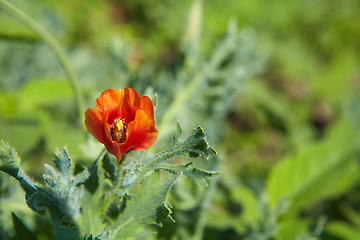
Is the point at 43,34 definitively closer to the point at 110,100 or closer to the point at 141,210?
the point at 110,100

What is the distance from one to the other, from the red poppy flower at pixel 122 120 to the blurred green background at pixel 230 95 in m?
0.21

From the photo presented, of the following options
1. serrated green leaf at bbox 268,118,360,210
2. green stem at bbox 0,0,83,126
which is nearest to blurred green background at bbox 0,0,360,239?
serrated green leaf at bbox 268,118,360,210

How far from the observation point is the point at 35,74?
2119 millimetres

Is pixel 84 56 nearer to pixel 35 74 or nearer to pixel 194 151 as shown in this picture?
pixel 35 74

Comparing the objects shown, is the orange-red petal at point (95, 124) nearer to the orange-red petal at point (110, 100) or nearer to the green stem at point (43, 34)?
the orange-red petal at point (110, 100)

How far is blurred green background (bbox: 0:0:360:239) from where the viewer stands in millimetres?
1275

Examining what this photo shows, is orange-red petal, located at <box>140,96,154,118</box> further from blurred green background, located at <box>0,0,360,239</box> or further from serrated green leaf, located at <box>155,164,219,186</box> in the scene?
blurred green background, located at <box>0,0,360,239</box>

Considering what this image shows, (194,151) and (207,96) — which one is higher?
(207,96)

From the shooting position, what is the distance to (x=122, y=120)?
0.66 metres

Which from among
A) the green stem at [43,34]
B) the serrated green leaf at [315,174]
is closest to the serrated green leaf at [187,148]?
the green stem at [43,34]

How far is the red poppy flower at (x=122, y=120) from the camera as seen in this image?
60 centimetres

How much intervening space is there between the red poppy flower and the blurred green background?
21 centimetres

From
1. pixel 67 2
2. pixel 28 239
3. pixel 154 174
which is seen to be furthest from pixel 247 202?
pixel 67 2

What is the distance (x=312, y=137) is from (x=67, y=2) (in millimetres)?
2945
